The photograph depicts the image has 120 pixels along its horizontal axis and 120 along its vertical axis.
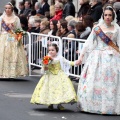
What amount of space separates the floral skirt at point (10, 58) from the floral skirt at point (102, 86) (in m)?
5.44

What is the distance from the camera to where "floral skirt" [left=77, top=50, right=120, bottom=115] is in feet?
41.4

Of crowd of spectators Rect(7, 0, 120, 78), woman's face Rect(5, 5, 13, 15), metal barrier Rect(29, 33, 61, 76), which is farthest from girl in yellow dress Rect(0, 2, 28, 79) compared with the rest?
crowd of spectators Rect(7, 0, 120, 78)

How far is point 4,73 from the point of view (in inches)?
710

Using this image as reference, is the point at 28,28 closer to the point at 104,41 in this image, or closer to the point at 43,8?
the point at 43,8

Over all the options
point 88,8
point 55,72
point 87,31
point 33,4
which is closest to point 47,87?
point 55,72

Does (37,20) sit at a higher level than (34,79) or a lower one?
higher

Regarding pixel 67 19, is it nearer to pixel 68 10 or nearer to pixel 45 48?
pixel 45 48

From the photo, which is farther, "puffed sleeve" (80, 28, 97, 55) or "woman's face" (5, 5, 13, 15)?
"woman's face" (5, 5, 13, 15)

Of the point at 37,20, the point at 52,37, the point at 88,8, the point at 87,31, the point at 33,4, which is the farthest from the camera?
the point at 33,4

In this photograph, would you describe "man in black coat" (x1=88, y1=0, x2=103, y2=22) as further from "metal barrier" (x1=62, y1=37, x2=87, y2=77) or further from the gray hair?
"metal barrier" (x1=62, y1=37, x2=87, y2=77)

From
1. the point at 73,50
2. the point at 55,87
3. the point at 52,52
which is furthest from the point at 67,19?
the point at 55,87

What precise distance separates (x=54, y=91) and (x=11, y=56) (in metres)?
5.49

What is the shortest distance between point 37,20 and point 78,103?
8.59 meters

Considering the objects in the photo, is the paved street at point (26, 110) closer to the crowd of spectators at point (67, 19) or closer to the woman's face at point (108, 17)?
the woman's face at point (108, 17)
